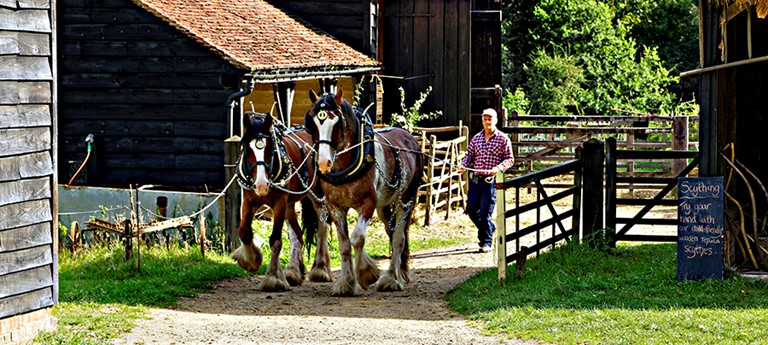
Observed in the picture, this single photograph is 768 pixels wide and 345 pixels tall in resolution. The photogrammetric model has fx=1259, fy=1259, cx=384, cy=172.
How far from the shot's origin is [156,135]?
19.7 metres

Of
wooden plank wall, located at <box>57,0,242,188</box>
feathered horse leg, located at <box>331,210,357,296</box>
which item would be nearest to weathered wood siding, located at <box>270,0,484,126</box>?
wooden plank wall, located at <box>57,0,242,188</box>

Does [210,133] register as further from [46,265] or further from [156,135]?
[46,265]

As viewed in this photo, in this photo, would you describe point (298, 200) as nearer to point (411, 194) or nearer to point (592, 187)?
point (411, 194)

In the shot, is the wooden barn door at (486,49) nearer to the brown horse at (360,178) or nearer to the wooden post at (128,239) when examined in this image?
the brown horse at (360,178)

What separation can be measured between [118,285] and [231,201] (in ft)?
10.4

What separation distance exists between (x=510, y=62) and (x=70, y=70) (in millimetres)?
31675

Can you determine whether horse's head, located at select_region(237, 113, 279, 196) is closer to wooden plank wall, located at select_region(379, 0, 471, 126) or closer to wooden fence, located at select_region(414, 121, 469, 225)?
wooden fence, located at select_region(414, 121, 469, 225)

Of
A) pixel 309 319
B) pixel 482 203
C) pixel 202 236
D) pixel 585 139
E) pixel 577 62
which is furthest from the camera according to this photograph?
pixel 577 62

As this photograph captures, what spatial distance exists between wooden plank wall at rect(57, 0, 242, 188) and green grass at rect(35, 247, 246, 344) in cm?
339

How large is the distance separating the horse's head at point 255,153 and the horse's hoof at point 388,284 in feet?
5.58

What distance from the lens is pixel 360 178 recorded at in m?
13.5

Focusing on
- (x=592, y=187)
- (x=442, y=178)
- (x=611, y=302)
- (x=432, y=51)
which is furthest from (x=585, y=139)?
(x=611, y=302)

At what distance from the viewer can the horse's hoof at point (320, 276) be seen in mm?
15203

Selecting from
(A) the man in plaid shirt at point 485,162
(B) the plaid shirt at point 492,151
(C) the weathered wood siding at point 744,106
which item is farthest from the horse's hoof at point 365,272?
(C) the weathered wood siding at point 744,106
